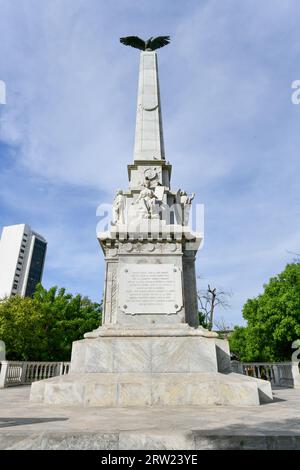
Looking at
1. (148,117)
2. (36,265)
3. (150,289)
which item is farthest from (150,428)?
(36,265)

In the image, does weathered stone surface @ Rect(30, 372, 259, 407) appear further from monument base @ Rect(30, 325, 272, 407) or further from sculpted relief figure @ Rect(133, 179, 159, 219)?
sculpted relief figure @ Rect(133, 179, 159, 219)

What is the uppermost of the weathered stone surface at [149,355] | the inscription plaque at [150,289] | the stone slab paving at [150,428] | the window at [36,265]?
the window at [36,265]

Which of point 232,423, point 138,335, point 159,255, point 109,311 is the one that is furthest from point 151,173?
point 232,423

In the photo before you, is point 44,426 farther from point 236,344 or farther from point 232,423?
point 236,344

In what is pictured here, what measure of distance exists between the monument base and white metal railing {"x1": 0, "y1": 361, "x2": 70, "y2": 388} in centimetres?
783

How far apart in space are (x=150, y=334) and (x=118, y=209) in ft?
14.7

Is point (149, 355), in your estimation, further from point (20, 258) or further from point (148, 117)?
point (20, 258)

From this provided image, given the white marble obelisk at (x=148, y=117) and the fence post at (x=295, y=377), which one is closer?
the fence post at (x=295, y=377)

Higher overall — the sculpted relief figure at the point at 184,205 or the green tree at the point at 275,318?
the sculpted relief figure at the point at 184,205

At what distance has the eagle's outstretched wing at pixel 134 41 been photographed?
16.5 meters

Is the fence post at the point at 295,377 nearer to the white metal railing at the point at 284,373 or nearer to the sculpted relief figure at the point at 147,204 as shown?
the white metal railing at the point at 284,373

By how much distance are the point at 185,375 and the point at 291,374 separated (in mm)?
9046

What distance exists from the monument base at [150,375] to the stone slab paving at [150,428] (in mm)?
569

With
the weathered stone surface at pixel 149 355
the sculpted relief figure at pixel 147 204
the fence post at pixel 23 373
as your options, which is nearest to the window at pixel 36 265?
the fence post at pixel 23 373
